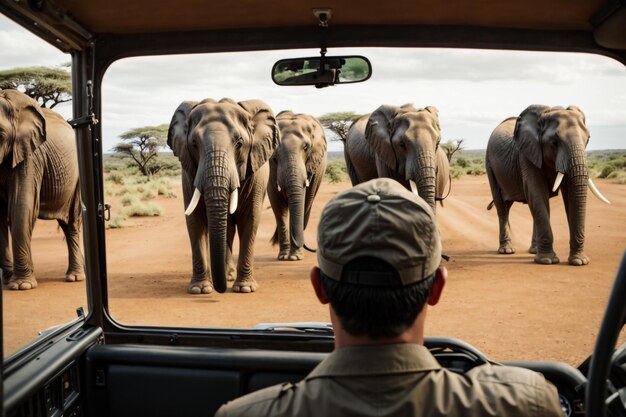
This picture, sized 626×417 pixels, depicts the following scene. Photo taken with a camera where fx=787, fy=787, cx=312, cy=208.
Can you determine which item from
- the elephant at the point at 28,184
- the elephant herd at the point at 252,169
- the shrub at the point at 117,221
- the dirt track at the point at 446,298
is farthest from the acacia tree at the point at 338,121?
the elephant at the point at 28,184

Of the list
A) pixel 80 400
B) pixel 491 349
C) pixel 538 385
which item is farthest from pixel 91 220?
pixel 491 349

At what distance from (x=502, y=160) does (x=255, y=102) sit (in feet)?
23.2

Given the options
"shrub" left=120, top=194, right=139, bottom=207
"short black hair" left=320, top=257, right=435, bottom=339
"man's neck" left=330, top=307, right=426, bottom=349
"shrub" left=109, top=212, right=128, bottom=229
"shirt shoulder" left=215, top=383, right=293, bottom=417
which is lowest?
"shrub" left=109, top=212, right=128, bottom=229

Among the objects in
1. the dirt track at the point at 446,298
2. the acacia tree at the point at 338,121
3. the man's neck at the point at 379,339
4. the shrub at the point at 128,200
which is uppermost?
the acacia tree at the point at 338,121

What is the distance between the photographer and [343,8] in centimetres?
321

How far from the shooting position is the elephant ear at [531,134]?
13.8 metres

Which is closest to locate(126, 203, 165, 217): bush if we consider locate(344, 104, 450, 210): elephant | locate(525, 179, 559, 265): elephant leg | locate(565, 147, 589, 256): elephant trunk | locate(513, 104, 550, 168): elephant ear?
locate(344, 104, 450, 210): elephant

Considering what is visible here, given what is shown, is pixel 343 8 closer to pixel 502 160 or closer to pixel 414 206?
pixel 414 206

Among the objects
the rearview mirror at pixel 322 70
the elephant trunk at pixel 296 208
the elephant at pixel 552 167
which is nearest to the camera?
the rearview mirror at pixel 322 70

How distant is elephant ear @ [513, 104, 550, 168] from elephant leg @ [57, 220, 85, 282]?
789 cm

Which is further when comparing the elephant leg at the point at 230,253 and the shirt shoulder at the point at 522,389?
the elephant leg at the point at 230,253

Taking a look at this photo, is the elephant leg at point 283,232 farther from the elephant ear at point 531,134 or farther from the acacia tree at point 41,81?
the acacia tree at point 41,81

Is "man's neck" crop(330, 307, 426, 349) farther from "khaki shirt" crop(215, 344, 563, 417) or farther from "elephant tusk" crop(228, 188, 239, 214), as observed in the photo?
"elephant tusk" crop(228, 188, 239, 214)

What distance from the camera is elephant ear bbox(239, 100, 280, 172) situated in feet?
33.9
